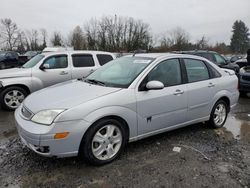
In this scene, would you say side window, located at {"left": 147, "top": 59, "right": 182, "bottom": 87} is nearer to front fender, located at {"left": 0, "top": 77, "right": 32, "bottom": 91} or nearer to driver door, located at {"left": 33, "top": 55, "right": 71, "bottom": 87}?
driver door, located at {"left": 33, "top": 55, "right": 71, "bottom": 87}

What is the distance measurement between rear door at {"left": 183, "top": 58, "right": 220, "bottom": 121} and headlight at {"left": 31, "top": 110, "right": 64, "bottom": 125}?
236cm

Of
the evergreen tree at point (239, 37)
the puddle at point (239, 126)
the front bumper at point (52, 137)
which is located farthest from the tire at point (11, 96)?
the evergreen tree at point (239, 37)

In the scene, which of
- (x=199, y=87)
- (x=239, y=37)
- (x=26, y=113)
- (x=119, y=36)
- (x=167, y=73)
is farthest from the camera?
(x=239, y=37)

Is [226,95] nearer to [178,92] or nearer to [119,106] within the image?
[178,92]

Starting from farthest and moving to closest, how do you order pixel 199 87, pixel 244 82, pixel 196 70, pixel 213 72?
pixel 244 82
pixel 213 72
pixel 196 70
pixel 199 87

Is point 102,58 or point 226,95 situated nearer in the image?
point 226,95

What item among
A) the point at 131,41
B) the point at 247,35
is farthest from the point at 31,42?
the point at 247,35

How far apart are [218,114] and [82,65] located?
4330mm

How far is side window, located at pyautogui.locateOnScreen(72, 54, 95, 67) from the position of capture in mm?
7285

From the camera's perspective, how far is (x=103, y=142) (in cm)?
325

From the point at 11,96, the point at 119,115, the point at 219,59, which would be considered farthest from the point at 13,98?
the point at 219,59

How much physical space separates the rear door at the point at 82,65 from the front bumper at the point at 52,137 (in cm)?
427

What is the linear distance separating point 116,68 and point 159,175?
6.54 ft

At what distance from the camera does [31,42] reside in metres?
63.5
